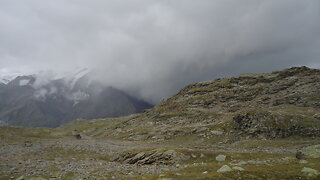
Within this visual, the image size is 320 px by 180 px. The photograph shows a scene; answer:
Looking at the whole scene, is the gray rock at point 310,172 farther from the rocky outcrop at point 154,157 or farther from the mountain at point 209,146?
the rocky outcrop at point 154,157

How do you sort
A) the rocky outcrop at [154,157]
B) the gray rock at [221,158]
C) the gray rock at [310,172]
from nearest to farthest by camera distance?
the gray rock at [310,172] → the gray rock at [221,158] → the rocky outcrop at [154,157]

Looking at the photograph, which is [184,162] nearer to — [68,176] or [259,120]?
[68,176]

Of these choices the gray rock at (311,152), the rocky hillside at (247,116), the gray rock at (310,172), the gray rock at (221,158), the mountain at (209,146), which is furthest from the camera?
the rocky hillside at (247,116)

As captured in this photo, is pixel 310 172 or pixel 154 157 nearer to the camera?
pixel 310 172

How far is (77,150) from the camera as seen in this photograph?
76.3 m

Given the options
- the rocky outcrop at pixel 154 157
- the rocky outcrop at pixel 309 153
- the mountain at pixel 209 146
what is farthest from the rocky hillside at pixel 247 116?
the rocky outcrop at pixel 154 157

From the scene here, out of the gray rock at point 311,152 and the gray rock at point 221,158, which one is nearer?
the gray rock at point 311,152

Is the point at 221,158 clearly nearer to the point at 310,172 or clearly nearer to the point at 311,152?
the point at 311,152

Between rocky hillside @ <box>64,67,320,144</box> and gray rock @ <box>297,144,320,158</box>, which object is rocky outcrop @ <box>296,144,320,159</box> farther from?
rocky hillside @ <box>64,67,320,144</box>

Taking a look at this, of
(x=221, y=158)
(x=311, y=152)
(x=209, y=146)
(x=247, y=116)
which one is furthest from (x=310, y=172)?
(x=247, y=116)

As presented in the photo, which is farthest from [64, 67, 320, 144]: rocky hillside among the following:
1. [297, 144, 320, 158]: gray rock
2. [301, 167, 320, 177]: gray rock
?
[301, 167, 320, 177]: gray rock

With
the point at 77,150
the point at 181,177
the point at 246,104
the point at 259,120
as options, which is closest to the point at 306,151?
the point at 181,177

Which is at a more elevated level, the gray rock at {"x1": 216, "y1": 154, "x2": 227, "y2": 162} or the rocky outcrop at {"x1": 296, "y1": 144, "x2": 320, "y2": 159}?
the rocky outcrop at {"x1": 296, "y1": 144, "x2": 320, "y2": 159}

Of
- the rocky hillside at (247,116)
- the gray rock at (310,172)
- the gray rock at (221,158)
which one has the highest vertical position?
the rocky hillside at (247,116)
